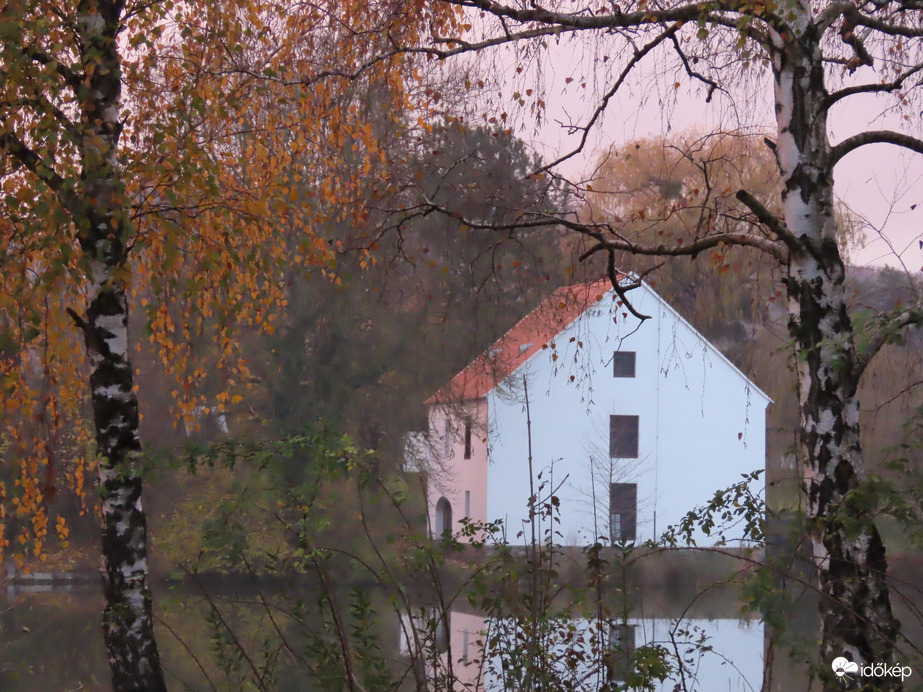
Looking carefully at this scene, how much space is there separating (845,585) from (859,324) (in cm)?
106

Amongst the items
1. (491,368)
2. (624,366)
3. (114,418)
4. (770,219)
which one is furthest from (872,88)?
(624,366)

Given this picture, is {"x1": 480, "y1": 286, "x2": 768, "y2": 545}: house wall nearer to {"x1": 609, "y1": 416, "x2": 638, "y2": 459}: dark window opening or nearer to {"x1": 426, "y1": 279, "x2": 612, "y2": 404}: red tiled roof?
{"x1": 609, "y1": 416, "x2": 638, "y2": 459}: dark window opening

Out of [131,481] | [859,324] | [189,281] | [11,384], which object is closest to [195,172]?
[189,281]

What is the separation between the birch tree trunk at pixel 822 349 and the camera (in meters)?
4.18

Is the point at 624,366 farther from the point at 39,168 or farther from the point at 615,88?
the point at 39,168

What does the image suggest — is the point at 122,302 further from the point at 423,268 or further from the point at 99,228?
the point at 423,268

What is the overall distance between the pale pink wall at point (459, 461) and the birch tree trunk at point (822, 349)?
14.8 m

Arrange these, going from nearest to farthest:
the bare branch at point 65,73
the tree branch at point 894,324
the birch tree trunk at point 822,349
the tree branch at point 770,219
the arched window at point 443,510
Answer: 1. the tree branch at point 894,324
2. the birch tree trunk at point 822,349
3. the bare branch at point 65,73
4. the tree branch at point 770,219
5. the arched window at point 443,510

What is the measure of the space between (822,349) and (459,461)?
69.1 feet

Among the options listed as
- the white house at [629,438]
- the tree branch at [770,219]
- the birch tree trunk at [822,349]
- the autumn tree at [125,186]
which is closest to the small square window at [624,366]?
the white house at [629,438]

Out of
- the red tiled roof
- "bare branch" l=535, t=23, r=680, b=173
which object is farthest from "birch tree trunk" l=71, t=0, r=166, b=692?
the red tiled roof

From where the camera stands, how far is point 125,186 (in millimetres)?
4773

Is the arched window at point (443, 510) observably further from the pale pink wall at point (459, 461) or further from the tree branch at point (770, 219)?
the tree branch at point (770, 219)

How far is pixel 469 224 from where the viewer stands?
5.36 m
